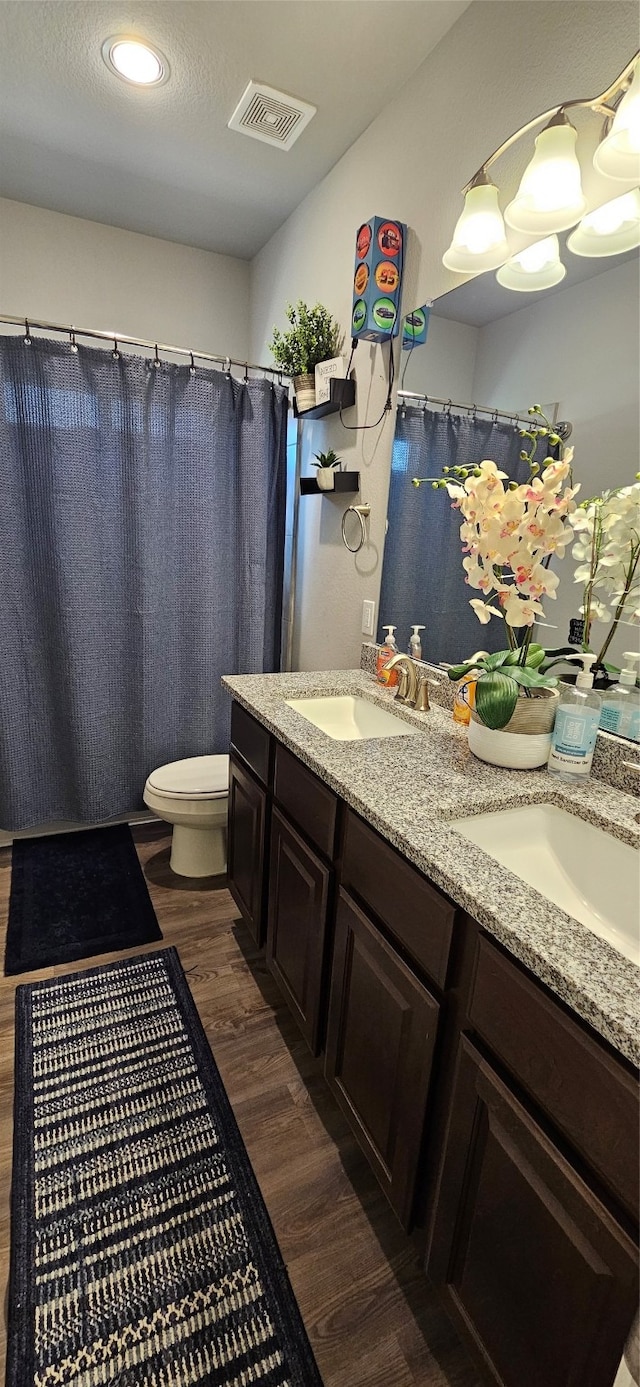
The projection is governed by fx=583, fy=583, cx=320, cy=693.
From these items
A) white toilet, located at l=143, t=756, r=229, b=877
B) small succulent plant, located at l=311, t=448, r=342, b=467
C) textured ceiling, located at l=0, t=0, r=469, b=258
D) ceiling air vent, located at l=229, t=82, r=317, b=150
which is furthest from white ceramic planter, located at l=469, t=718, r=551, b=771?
ceiling air vent, located at l=229, t=82, r=317, b=150

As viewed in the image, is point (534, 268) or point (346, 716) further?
point (346, 716)

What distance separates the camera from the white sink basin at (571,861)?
95 cm

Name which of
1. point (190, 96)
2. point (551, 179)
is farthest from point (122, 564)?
point (551, 179)

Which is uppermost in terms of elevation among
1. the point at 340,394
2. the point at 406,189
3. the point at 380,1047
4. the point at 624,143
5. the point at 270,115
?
the point at 270,115

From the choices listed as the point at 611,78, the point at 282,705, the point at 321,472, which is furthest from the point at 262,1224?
the point at 611,78

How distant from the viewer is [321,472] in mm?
2078

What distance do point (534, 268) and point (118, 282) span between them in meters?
2.11

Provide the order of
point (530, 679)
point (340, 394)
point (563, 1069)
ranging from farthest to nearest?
point (340, 394)
point (530, 679)
point (563, 1069)

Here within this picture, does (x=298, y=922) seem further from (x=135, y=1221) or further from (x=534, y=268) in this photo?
(x=534, y=268)

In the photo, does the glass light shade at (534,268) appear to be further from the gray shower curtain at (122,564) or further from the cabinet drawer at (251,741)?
the gray shower curtain at (122,564)

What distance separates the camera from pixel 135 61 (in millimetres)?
1620

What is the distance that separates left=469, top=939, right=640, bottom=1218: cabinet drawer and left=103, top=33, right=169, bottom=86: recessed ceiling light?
7.66ft

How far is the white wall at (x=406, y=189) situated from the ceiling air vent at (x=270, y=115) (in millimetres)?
204

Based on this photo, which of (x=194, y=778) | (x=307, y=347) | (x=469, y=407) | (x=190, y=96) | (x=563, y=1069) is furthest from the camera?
(x=194, y=778)
